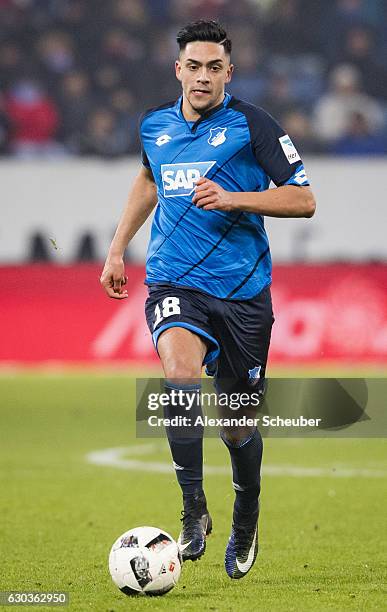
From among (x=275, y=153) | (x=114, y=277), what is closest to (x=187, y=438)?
(x=114, y=277)

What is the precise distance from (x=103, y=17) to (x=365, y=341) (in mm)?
8746

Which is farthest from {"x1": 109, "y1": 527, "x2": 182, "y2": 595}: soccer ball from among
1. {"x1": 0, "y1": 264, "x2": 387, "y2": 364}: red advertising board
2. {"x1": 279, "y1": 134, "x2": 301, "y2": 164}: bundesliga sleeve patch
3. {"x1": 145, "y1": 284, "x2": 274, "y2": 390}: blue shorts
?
{"x1": 0, "y1": 264, "x2": 387, "y2": 364}: red advertising board

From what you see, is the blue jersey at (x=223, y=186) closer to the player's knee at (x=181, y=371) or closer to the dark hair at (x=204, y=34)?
the dark hair at (x=204, y=34)

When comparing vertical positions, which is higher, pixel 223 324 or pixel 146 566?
pixel 223 324

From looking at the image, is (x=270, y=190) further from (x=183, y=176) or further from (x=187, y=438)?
(x=187, y=438)

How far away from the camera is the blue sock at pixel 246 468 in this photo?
5.19 metres

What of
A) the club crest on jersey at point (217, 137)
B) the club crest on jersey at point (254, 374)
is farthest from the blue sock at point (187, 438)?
the club crest on jersey at point (217, 137)

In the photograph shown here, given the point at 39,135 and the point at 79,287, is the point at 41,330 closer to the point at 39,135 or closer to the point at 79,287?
the point at 79,287

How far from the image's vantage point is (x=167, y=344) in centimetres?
483

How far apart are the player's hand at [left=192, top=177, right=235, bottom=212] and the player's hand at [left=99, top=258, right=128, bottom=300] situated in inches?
26.3

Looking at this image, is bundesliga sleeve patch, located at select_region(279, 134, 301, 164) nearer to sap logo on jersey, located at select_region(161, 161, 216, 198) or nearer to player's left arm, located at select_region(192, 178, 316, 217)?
player's left arm, located at select_region(192, 178, 316, 217)

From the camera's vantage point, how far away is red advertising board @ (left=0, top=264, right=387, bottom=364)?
1521 cm

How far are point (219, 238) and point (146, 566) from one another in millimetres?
1449

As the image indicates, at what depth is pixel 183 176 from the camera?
509cm
